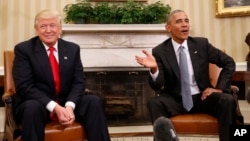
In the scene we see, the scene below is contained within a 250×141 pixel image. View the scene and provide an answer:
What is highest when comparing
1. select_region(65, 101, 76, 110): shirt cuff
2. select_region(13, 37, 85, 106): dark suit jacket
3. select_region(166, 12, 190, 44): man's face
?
select_region(166, 12, 190, 44): man's face

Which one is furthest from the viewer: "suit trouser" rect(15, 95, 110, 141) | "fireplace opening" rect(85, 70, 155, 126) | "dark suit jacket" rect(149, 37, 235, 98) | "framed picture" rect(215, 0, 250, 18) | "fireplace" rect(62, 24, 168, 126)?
"framed picture" rect(215, 0, 250, 18)

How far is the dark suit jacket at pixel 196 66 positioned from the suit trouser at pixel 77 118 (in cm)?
52

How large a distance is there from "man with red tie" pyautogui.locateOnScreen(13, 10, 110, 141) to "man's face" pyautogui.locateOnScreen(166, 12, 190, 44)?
0.84m

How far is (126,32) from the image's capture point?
12.6 feet

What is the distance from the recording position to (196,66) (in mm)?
2451

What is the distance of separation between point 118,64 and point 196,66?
5.03 feet

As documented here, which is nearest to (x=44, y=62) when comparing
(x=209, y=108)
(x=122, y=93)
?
(x=209, y=108)

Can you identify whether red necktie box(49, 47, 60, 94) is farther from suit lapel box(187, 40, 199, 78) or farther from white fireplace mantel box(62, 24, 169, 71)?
white fireplace mantel box(62, 24, 169, 71)

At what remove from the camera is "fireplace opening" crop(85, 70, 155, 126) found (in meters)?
3.91

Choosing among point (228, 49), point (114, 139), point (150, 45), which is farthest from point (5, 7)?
point (228, 49)

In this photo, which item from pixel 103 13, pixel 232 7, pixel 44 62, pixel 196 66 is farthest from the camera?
pixel 232 7

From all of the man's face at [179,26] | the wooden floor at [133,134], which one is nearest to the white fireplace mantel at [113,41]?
the wooden floor at [133,134]

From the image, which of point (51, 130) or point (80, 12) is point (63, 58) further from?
point (80, 12)

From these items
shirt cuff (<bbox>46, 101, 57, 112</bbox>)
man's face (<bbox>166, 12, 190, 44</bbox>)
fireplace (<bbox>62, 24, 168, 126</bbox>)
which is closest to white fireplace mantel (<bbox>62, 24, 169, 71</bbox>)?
fireplace (<bbox>62, 24, 168, 126</bbox>)
